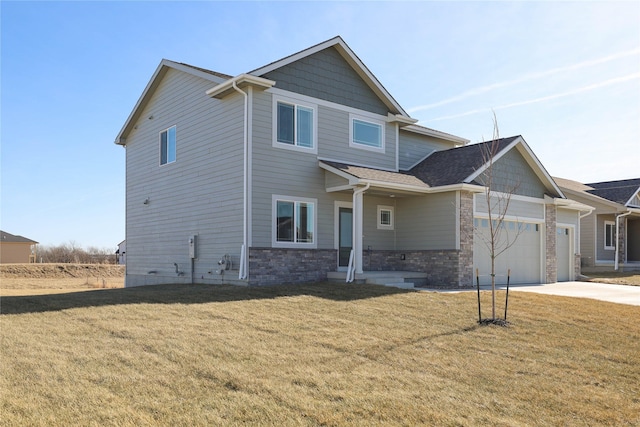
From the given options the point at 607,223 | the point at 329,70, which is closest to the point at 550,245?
the point at 329,70

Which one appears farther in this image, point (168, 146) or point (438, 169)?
point (168, 146)

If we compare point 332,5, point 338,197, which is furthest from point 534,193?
point 332,5

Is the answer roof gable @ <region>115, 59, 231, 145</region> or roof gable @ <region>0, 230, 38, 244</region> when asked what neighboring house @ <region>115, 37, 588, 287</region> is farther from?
roof gable @ <region>0, 230, 38, 244</region>

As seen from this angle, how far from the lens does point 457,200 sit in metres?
16.4

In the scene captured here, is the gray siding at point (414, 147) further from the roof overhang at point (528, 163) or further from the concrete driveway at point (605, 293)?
the concrete driveway at point (605, 293)

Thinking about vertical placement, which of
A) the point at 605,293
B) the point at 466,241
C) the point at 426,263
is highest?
the point at 466,241

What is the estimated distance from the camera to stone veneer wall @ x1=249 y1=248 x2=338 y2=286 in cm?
1451

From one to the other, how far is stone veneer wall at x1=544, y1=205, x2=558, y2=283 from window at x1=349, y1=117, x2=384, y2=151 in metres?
7.25

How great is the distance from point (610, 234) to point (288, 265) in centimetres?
2212

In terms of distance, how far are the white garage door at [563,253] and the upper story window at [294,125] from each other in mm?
11586

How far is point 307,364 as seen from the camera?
22.3ft

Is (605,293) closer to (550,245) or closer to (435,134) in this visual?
(550,245)

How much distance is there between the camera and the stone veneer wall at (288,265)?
14.5 m

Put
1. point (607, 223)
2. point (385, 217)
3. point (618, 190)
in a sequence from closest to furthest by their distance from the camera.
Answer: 1. point (385, 217)
2. point (607, 223)
3. point (618, 190)
